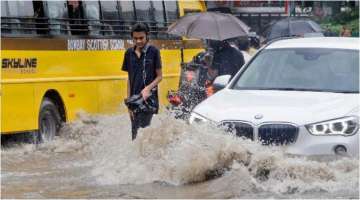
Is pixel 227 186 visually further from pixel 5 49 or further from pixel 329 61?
pixel 5 49

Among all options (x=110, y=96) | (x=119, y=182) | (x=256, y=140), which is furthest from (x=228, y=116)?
(x=110, y=96)

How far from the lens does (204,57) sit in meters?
16.8

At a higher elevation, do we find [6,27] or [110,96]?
[6,27]

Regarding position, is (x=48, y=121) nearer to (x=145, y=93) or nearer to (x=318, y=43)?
(x=145, y=93)

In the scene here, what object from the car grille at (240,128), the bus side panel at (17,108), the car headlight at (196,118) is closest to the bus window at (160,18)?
the bus side panel at (17,108)

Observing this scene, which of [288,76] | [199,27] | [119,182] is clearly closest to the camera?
[119,182]

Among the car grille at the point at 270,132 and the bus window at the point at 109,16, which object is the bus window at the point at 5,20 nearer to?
the bus window at the point at 109,16

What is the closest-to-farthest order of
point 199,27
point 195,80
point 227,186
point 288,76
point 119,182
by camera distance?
point 227,186, point 119,182, point 288,76, point 195,80, point 199,27

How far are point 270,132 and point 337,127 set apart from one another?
0.60 meters

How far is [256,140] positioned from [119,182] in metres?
1.42

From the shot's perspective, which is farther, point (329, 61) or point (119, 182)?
point (329, 61)

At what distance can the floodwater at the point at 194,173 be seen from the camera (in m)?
9.53

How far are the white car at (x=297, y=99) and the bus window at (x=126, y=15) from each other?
6.46 m

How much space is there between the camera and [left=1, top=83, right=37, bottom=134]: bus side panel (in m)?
14.5
